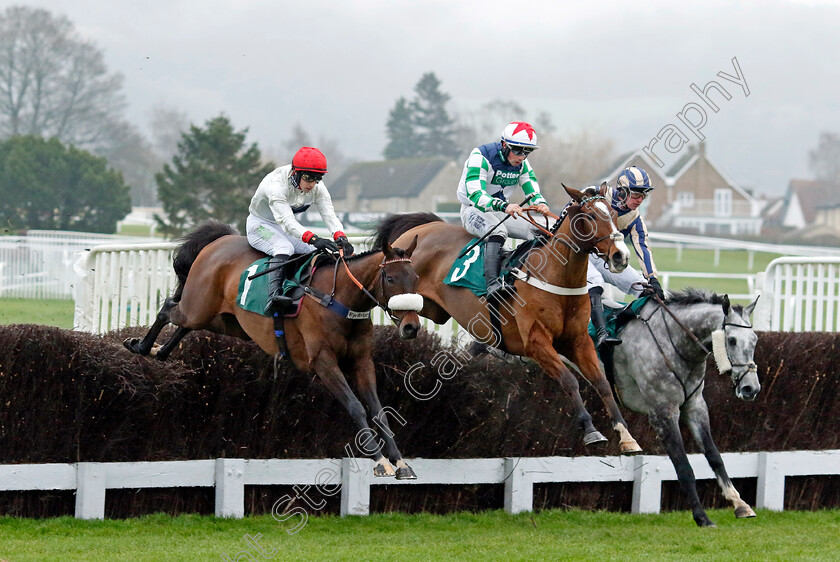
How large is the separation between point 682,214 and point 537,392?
2052 inches

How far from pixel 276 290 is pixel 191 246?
121cm

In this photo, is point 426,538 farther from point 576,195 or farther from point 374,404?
point 576,195

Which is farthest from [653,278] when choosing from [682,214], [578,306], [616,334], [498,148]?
[682,214]

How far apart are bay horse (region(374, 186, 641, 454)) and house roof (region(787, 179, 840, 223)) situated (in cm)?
8038

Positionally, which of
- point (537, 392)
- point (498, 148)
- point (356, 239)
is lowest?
point (537, 392)

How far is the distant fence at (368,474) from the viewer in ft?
19.1

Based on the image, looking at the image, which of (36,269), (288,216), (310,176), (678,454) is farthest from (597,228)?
(36,269)

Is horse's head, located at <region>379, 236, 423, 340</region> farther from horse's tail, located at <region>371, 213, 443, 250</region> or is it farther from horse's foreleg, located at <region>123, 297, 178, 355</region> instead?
horse's foreleg, located at <region>123, 297, 178, 355</region>

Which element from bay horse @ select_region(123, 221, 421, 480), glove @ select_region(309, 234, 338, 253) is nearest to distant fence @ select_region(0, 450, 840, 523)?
bay horse @ select_region(123, 221, 421, 480)

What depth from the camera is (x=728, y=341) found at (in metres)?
6.11

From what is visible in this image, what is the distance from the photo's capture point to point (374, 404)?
19.7ft

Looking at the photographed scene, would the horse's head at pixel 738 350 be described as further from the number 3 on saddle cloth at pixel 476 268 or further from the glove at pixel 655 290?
the number 3 on saddle cloth at pixel 476 268

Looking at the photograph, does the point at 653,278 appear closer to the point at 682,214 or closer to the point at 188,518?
the point at 188,518

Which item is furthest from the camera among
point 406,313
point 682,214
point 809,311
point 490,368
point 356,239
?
point 682,214
